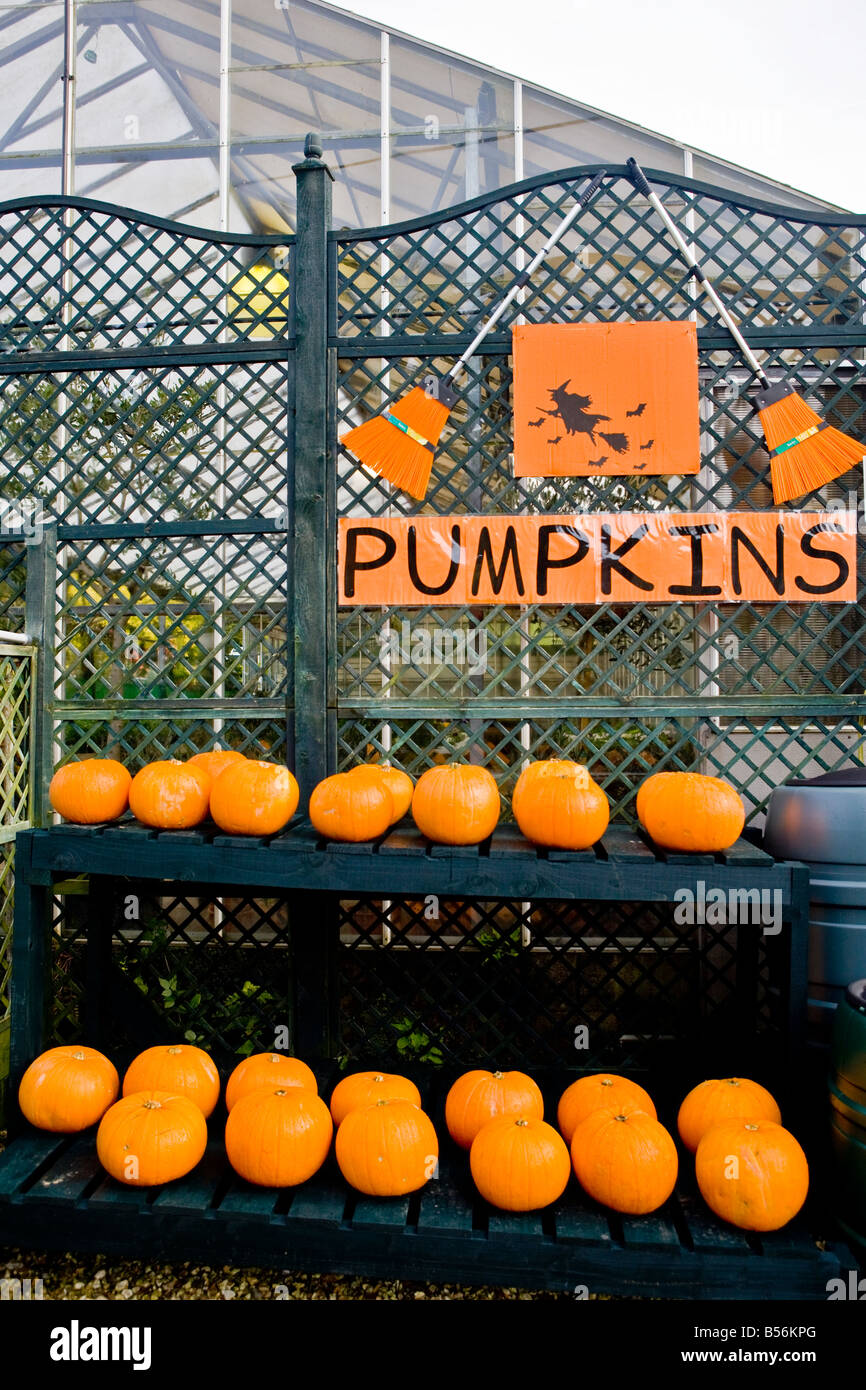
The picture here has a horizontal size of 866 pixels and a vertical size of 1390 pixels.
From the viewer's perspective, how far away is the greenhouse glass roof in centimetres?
559

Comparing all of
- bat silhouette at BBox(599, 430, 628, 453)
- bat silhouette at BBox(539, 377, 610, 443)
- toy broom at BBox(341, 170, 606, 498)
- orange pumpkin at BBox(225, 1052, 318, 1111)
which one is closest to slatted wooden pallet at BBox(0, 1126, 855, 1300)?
orange pumpkin at BBox(225, 1052, 318, 1111)

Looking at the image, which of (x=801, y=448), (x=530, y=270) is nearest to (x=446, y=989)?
(x=801, y=448)

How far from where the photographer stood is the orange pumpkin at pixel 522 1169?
219cm

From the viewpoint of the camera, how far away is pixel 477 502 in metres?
3.59

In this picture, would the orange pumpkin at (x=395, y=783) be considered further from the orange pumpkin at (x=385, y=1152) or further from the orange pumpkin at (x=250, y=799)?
the orange pumpkin at (x=385, y=1152)

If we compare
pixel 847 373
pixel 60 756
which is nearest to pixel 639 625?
pixel 847 373

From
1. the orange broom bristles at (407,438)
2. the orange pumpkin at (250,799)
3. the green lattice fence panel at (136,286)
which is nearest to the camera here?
the orange pumpkin at (250,799)

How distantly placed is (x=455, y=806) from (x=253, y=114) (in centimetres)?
587

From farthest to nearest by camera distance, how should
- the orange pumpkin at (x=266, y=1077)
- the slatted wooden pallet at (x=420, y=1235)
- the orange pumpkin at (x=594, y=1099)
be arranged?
the orange pumpkin at (x=266, y=1077) → the orange pumpkin at (x=594, y=1099) → the slatted wooden pallet at (x=420, y=1235)

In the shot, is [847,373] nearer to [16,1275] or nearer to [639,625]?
[639,625]

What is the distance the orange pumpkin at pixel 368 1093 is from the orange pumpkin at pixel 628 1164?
560 millimetres

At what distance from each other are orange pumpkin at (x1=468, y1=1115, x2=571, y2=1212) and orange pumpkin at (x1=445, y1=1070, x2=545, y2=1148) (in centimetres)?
20
